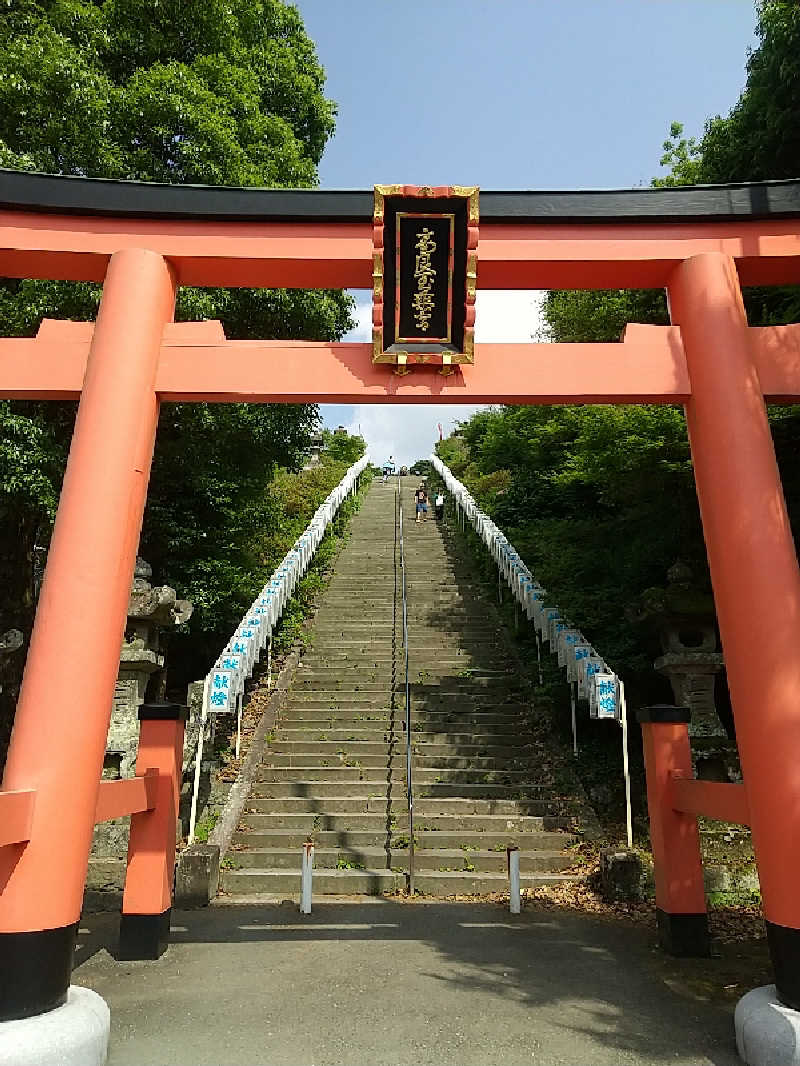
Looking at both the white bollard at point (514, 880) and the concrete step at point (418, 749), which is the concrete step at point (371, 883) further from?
the concrete step at point (418, 749)

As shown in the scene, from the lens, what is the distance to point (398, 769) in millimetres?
9156

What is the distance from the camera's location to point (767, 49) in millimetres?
9555

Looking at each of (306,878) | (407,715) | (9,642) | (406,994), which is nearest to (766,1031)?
(406,994)

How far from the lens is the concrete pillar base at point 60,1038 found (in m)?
3.31

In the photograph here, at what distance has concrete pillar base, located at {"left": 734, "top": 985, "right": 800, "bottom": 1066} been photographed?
3.48m

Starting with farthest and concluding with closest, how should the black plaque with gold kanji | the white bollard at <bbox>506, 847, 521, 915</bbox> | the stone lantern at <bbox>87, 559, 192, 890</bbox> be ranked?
the stone lantern at <bbox>87, 559, 192, 890</bbox> → the white bollard at <bbox>506, 847, 521, 915</bbox> → the black plaque with gold kanji

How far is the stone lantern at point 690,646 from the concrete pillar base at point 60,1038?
6.39 metres

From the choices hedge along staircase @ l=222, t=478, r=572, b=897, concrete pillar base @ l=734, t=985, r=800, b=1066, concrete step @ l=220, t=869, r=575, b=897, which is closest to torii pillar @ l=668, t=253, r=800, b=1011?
concrete pillar base @ l=734, t=985, r=800, b=1066

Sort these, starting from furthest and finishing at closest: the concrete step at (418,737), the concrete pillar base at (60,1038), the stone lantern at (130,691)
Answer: the concrete step at (418,737) → the stone lantern at (130,691) → the concrete pillar base at (60,1038)

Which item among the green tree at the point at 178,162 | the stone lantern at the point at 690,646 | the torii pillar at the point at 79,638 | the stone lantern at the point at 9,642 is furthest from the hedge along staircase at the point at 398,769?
the torii pillar at the point at 79,638

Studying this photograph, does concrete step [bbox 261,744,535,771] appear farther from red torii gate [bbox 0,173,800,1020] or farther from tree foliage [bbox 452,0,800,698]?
red torii gate [bbox 0,173,800,1020]

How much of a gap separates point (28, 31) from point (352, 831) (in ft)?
36.3

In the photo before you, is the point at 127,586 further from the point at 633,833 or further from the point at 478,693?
the point at 478,693

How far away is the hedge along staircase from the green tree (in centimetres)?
248
